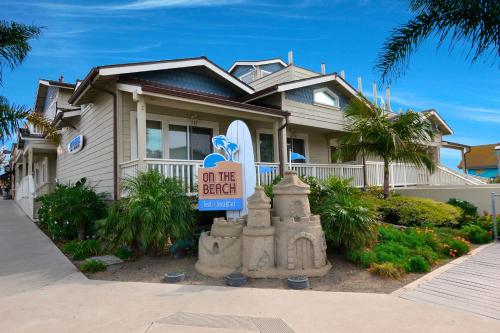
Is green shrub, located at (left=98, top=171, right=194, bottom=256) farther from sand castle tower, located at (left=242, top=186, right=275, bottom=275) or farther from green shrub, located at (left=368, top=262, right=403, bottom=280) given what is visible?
green shrub, located at (left=368, top=262, right=403, bottom=280)

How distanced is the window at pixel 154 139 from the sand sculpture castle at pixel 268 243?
4.60m

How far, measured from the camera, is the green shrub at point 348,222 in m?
6.77

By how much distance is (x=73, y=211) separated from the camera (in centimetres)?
890

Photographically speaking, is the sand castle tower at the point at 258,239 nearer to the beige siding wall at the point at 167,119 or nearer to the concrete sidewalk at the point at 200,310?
the concrete sidewalk at the point at 200,310

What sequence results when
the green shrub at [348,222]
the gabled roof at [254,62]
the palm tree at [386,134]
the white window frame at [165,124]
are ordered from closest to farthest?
the green shrub at [348,222]
the white window frame at [165,124]
the palm tree at [386,134]
the gabled roof at [254,62]

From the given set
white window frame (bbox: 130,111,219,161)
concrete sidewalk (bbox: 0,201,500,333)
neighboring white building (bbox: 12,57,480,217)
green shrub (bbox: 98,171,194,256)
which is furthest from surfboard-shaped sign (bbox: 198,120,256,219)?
white window frame (bbox: 130,111,219,161)

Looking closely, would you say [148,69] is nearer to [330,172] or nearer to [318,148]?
[330,172]

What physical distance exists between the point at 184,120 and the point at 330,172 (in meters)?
5.93

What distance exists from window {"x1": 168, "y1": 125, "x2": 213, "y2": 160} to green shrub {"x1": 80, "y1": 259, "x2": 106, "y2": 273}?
15.1 ft

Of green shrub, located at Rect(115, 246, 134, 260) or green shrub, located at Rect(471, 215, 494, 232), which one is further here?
green shrub, located at Rect(471, 215, 494, 232)

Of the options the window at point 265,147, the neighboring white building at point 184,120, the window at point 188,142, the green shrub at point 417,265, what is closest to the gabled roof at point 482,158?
the neighboring white building at point 184,120

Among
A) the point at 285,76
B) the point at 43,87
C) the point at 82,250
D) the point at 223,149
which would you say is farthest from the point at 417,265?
the point at 43,87

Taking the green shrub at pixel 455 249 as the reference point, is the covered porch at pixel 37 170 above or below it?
above

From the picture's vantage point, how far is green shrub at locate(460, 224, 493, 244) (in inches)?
352
